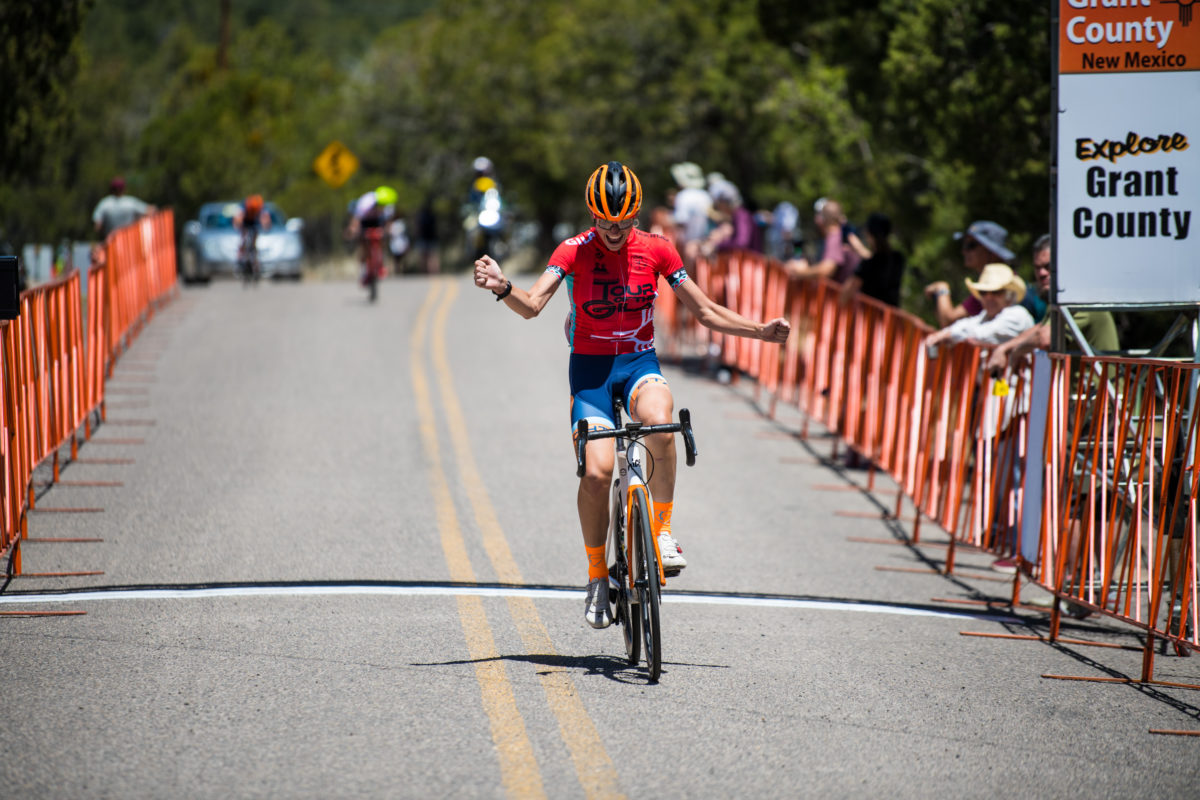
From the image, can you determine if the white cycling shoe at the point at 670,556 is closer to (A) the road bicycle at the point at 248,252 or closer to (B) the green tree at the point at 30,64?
(B) the green tree at the point at 30,64

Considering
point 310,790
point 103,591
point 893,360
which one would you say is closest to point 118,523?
point 103,591

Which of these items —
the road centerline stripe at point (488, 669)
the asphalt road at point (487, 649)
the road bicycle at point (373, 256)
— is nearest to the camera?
the road centerline stripe at point (488, 669)

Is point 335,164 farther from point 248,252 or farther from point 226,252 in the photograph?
point 248,252

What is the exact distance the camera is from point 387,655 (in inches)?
272

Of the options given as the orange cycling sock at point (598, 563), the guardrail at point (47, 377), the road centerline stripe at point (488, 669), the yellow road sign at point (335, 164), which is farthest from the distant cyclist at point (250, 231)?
the orange cycling sock at point (598, 563)

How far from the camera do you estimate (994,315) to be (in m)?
10.0

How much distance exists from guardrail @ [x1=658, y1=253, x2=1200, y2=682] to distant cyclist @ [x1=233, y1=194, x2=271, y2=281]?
17.7 m

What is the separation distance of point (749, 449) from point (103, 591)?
717 centimetres

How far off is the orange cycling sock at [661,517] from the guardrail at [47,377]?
3.96m

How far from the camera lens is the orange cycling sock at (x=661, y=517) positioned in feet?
22.1

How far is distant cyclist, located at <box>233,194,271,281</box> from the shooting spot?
29.2 meters

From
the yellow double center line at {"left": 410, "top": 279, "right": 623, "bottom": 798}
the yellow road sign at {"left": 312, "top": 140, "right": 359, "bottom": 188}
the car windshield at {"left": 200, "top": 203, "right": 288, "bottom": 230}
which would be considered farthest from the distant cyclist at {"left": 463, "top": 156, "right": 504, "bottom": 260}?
the yellow road sign at {"left": 312, "top": 140, "right": 359, "bottom": 188}

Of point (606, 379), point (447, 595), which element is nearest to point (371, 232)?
point (447, 595)

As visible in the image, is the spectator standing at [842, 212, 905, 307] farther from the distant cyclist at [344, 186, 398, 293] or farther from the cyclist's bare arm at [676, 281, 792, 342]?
the distant cyclist at [344, 186, 398, 293]
